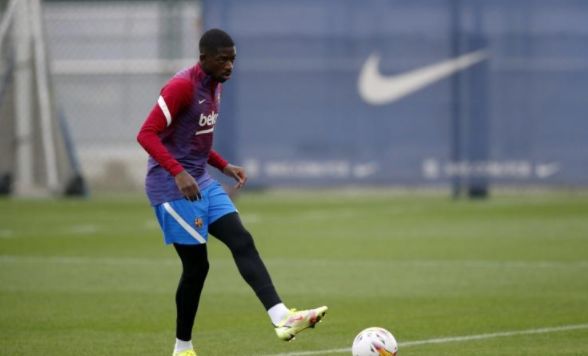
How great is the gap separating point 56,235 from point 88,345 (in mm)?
9131

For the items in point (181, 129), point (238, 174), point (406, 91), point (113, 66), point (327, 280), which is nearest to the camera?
point (181, 129)

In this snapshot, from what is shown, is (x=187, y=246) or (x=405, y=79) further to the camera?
(x=405, y=79)

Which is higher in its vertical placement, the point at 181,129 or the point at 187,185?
the point at 181,129

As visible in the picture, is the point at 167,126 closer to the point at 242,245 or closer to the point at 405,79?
the point at 242,245

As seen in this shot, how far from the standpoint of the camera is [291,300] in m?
11.3

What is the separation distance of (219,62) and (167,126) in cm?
49

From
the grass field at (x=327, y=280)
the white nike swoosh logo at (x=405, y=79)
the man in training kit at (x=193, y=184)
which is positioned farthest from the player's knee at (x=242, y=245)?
the white nike swoosh logo at (x=405, y=79)

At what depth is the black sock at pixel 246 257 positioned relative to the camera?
26.6 feet

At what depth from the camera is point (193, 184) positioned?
26.1 ft

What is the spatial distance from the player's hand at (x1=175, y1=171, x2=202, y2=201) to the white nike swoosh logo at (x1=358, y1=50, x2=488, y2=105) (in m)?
15.5

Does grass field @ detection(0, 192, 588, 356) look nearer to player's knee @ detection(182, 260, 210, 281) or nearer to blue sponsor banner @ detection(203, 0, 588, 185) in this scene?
player's knee @ detection(182, 260, 210, 281)

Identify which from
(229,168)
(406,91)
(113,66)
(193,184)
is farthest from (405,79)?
(193,184)

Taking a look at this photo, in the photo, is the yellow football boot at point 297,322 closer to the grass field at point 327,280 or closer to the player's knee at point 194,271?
the grass field at point 327,280

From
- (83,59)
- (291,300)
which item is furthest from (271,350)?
(83,59)
